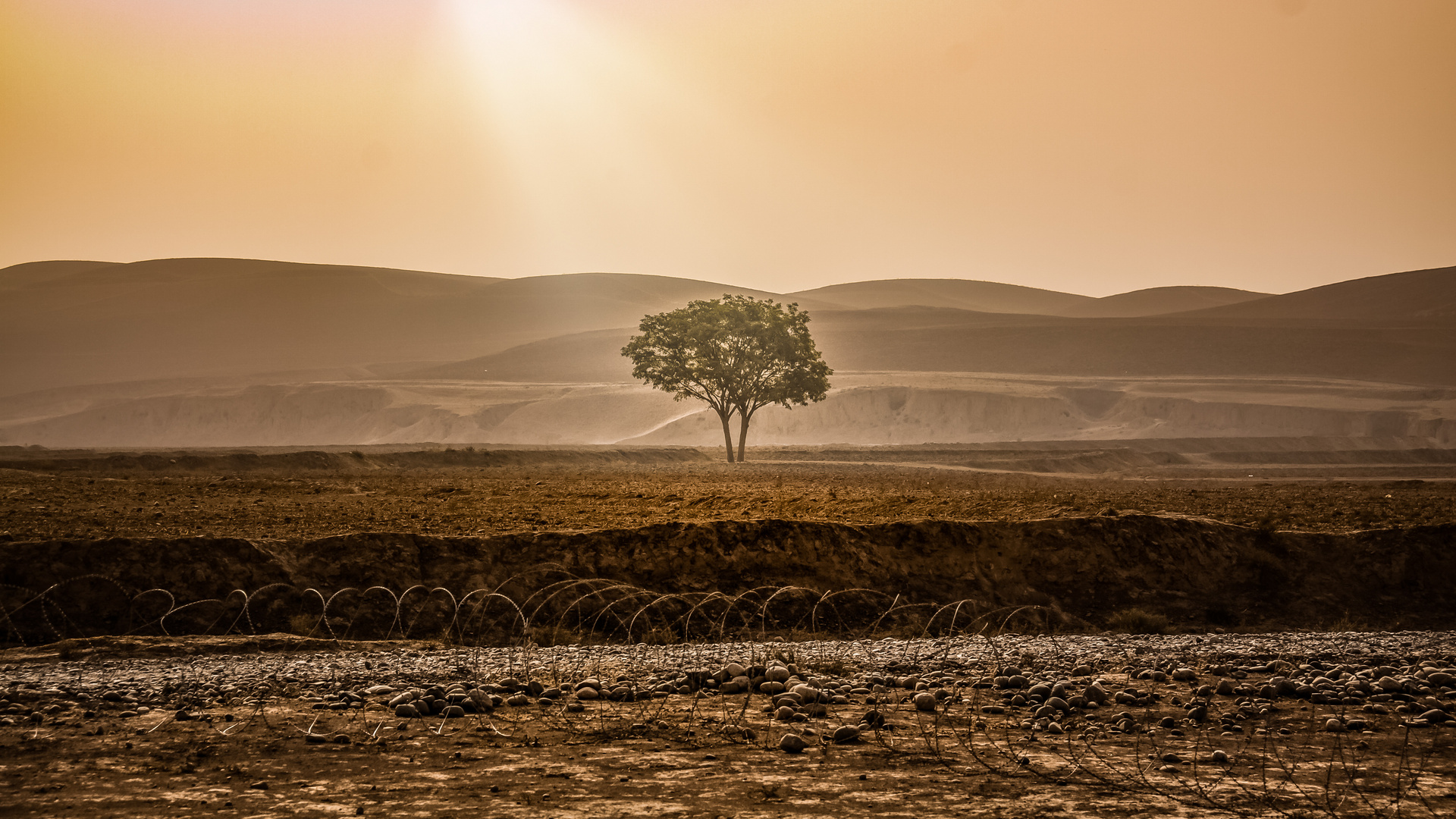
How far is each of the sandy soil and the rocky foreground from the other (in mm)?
9989

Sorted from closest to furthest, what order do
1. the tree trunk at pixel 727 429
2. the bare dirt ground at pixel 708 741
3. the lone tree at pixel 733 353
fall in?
the bare dirt ground at pixel 708 741
the lone tree at pixel 733 353
the tree trunk at pixel 727 429

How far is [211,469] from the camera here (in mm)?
52312

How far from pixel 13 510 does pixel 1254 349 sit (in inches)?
6346

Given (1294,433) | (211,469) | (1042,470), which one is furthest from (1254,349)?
(211,469)

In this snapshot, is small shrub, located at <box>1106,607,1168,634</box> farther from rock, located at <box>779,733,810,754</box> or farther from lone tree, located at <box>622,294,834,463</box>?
lone tree, located at <box>622,294,834,463</box>

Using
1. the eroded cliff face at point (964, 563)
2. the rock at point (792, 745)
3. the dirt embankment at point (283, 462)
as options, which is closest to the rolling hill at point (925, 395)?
the dirt embankment at point (283, 462)

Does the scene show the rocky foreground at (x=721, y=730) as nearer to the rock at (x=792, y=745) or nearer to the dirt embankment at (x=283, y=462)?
the rock at (x=792, y=745)

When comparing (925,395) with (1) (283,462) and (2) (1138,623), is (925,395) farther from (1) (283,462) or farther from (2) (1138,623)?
(2) (1138,623)

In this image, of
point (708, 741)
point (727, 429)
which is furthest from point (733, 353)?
point (708, 741)

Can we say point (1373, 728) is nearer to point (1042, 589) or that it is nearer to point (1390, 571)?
point (1042, 589)

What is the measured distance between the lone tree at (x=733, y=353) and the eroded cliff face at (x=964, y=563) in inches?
1805

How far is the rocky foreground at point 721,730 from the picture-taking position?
9648 millimetres

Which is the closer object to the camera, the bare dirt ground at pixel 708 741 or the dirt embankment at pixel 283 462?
the bare dirt ground at pixel 708 741

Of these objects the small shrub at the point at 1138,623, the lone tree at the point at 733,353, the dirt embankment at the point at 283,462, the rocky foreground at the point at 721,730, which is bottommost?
the small shrub at the point at 1138,623
